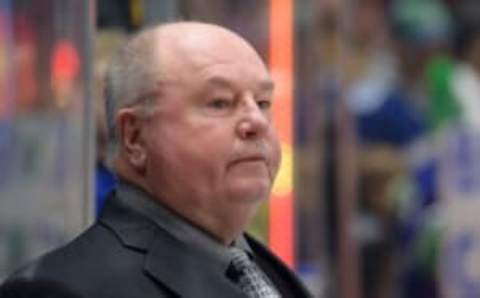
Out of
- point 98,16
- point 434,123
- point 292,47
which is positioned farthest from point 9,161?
point 434,123

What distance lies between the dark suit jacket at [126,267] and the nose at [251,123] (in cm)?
24

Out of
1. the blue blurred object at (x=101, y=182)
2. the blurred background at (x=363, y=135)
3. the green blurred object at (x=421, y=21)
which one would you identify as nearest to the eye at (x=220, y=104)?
the blurred background at (x=363, y=135)

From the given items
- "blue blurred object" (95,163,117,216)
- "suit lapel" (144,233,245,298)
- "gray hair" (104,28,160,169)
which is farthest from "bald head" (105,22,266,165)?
"blue blurred object" (95,163,117,216)

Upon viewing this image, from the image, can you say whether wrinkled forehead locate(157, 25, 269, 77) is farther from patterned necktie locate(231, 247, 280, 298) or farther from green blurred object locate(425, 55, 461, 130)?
green blurred object locate(425, 55, 461, 130)

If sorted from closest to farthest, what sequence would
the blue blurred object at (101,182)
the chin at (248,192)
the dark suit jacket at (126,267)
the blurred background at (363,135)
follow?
the dark suit jacket at (126,267)
the chin at (248,192)
the blue blurred object at (101,182)
the blurred background at (363,135)

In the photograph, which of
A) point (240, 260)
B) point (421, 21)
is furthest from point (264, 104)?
point (421, 21)

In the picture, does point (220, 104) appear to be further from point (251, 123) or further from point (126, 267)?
point (126, 267)

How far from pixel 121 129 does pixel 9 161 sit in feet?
4.35

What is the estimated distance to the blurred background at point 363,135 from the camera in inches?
257

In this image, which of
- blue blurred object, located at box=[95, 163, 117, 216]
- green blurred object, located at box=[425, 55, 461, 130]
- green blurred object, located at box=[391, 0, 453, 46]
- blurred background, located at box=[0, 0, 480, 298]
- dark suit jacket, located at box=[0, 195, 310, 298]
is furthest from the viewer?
green blurred object, located at box=[391, 0, 453, 46]

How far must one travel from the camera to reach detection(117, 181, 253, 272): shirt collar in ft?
11.5

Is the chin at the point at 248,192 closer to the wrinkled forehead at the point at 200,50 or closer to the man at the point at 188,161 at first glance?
the man at the point at 188,161

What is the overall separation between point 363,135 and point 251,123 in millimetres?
4493

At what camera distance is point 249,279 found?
11.7ft
